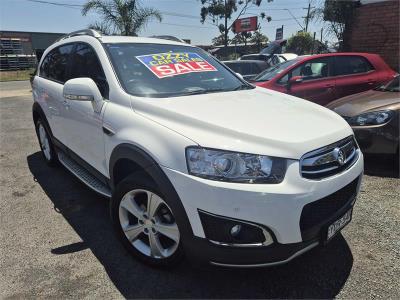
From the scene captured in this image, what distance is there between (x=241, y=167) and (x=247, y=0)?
3353cm

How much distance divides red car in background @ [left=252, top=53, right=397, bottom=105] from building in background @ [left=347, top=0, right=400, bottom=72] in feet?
10.8

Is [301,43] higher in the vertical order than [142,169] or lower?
higher

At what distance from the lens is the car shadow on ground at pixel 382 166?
14.9 ft

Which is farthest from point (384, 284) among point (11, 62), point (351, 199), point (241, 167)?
point (11, 62)

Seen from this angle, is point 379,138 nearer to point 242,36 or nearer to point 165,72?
point 165,72

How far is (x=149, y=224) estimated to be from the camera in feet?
8.61

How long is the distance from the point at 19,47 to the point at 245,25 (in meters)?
26.7

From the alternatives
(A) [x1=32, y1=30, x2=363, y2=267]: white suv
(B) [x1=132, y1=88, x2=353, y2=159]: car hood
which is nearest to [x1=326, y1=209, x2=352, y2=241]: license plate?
(A) [x1=32, y1=30, x2=363, y2=267]: white suv

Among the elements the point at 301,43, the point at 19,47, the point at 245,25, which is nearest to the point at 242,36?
the point at 245,25

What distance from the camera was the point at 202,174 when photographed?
214 centimetres

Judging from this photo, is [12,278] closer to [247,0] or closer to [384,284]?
[384,284]

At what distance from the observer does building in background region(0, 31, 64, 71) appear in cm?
4019

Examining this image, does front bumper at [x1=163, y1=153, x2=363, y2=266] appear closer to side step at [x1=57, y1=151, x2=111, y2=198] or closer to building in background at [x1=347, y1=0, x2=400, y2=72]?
side step at [x1=57, y1=151, x2=111, y2=198]

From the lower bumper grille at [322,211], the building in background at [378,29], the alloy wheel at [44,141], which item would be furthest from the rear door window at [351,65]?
the alloy wheel at [44,141]
